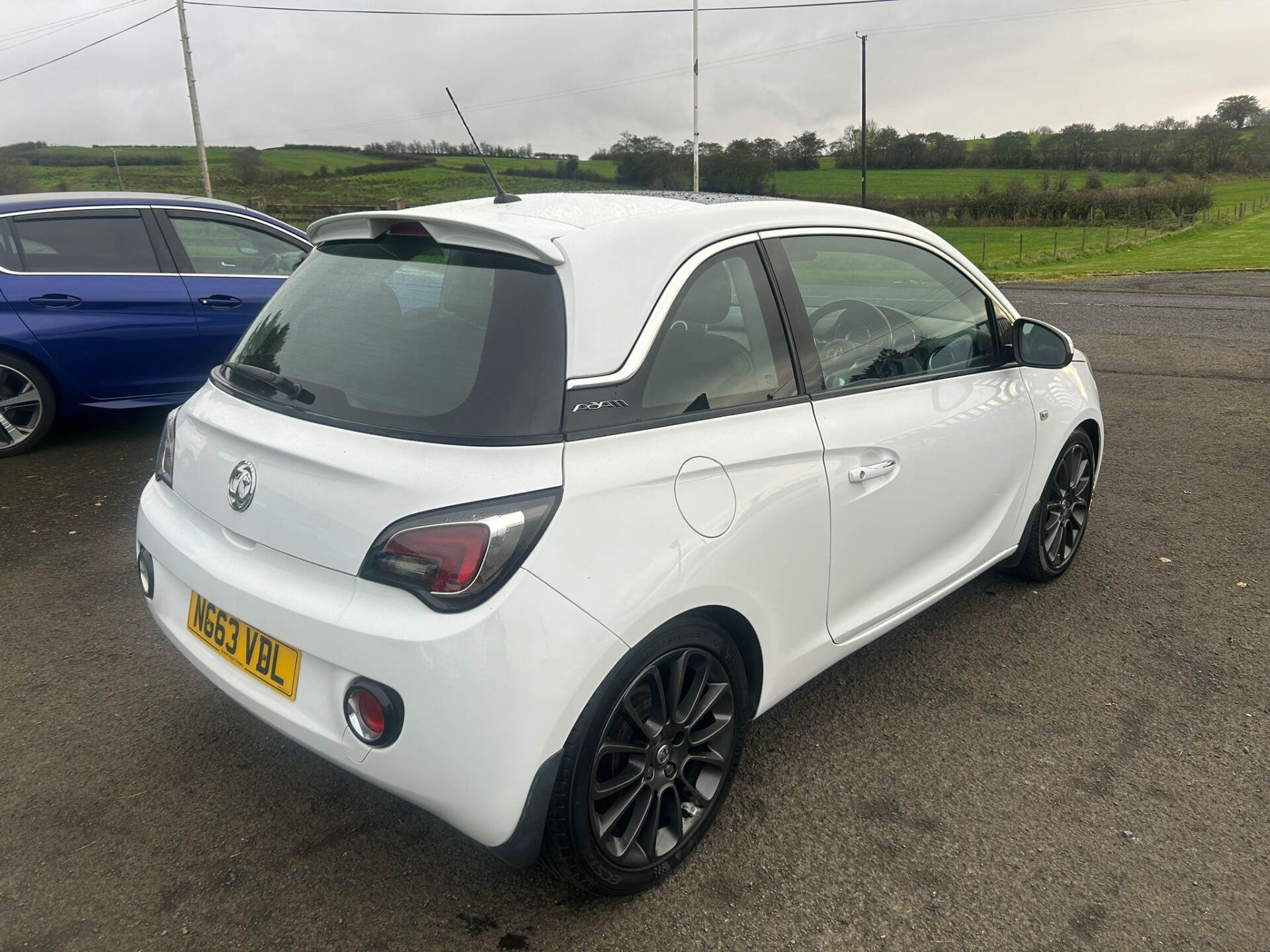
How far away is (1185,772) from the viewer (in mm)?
2723

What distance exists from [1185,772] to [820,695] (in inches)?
43.8

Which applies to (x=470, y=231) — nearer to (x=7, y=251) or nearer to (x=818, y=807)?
(x=818, y=807)

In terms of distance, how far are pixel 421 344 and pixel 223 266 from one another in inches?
201

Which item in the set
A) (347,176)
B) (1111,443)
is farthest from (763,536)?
(347,176)

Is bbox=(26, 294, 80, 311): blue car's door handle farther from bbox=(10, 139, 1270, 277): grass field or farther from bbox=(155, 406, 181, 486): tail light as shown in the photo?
bbox=(10, 139, 1270, 277): grass field

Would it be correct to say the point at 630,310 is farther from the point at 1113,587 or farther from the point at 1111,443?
the point at 1111,443

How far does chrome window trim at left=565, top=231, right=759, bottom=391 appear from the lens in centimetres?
207

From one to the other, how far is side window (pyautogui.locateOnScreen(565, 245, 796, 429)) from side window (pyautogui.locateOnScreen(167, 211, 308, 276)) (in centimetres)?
474

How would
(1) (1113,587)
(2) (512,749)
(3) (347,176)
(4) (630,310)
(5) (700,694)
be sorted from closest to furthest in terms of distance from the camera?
1. (2) (512,749)
2. (4) (630,310)
3. (5) (700,694)
4. (1) (1113,587)
5. (3) (347,176)

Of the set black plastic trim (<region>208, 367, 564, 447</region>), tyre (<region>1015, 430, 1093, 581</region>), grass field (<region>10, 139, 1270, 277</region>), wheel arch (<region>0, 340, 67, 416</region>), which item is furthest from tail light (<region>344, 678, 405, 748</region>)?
grass field (<region>10, 139, 1270, 277</region>)

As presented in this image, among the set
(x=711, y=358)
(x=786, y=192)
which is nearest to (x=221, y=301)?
(x=711, y=358)

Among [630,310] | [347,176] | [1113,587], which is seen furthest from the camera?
[347,176]

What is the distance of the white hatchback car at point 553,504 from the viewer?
1.88 metres

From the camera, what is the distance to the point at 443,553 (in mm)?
1856
